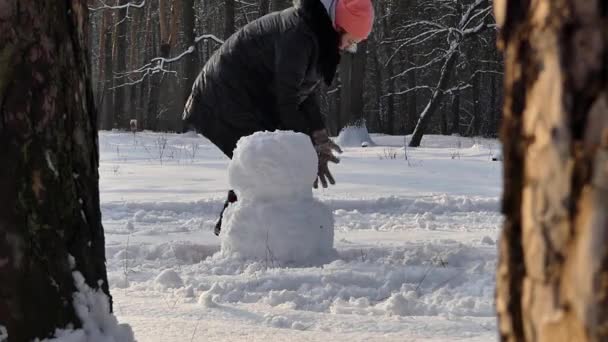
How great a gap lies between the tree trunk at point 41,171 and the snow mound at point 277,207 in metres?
1.93

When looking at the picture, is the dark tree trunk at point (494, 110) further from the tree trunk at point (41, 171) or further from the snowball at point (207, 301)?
the tree trunk at point (41, 171)

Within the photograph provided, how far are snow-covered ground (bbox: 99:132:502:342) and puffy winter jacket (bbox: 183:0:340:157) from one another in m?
0.70

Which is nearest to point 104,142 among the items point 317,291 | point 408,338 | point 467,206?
point 467,206

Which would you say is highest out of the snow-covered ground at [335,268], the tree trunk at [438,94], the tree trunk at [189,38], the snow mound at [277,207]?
the tree trunk at [189,38]

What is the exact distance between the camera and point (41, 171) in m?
1.58

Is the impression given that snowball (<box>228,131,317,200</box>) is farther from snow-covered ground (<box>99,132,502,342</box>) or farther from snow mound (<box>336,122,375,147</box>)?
snow mound (<box>336,122,375,147</box>)

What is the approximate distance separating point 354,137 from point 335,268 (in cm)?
1045

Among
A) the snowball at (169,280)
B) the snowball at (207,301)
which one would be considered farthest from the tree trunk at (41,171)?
the snowball at (169,280)

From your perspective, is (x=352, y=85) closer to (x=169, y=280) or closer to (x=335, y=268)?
(x=335, y=268)

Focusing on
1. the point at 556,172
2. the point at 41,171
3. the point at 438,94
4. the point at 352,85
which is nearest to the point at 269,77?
the point at 41,171

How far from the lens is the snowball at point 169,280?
2.98 meters

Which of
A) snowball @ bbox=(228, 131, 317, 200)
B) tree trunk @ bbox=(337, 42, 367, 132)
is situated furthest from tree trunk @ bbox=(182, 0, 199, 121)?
snowball @ bbox=(228, 131, 317, 200)

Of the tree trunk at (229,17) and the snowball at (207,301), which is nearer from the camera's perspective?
the snowball at (207,301)

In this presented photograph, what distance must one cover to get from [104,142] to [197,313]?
33.7 ft
